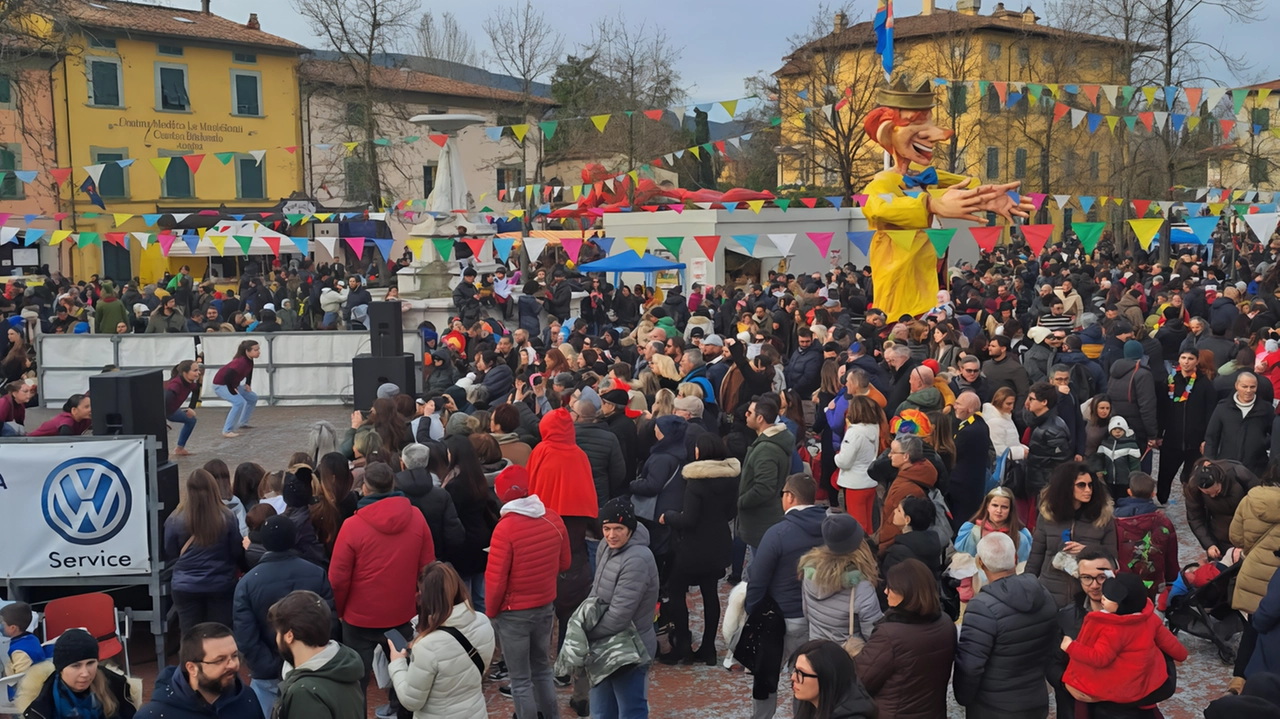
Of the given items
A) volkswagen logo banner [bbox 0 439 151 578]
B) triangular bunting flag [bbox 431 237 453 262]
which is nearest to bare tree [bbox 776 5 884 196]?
triangular bunting flag [bbox 431 237 453 262]

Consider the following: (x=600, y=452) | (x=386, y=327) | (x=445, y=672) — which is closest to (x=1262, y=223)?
(x=386, y=327)

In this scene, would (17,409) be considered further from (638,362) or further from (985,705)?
(985,705)

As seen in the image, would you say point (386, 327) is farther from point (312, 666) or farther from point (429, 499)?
point (312, 666)

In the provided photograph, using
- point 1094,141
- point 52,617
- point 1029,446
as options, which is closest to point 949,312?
point 1029,446

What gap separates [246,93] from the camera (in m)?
41.4

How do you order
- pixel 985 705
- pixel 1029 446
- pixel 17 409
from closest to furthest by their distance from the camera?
1. pixel 985 705
2. pixel 1029 446
3. pixel 17 409

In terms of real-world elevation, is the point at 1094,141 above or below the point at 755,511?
above

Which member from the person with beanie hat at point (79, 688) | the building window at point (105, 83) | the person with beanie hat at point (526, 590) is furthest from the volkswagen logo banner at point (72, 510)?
the building window at point (105, 83)

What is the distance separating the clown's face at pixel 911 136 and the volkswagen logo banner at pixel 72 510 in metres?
12.0

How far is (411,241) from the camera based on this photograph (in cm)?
2112

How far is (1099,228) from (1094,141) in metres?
35.9

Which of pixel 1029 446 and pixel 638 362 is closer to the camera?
pixel 1029 446

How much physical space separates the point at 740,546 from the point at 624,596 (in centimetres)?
261

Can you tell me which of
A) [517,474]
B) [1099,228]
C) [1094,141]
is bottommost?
[517,474]
